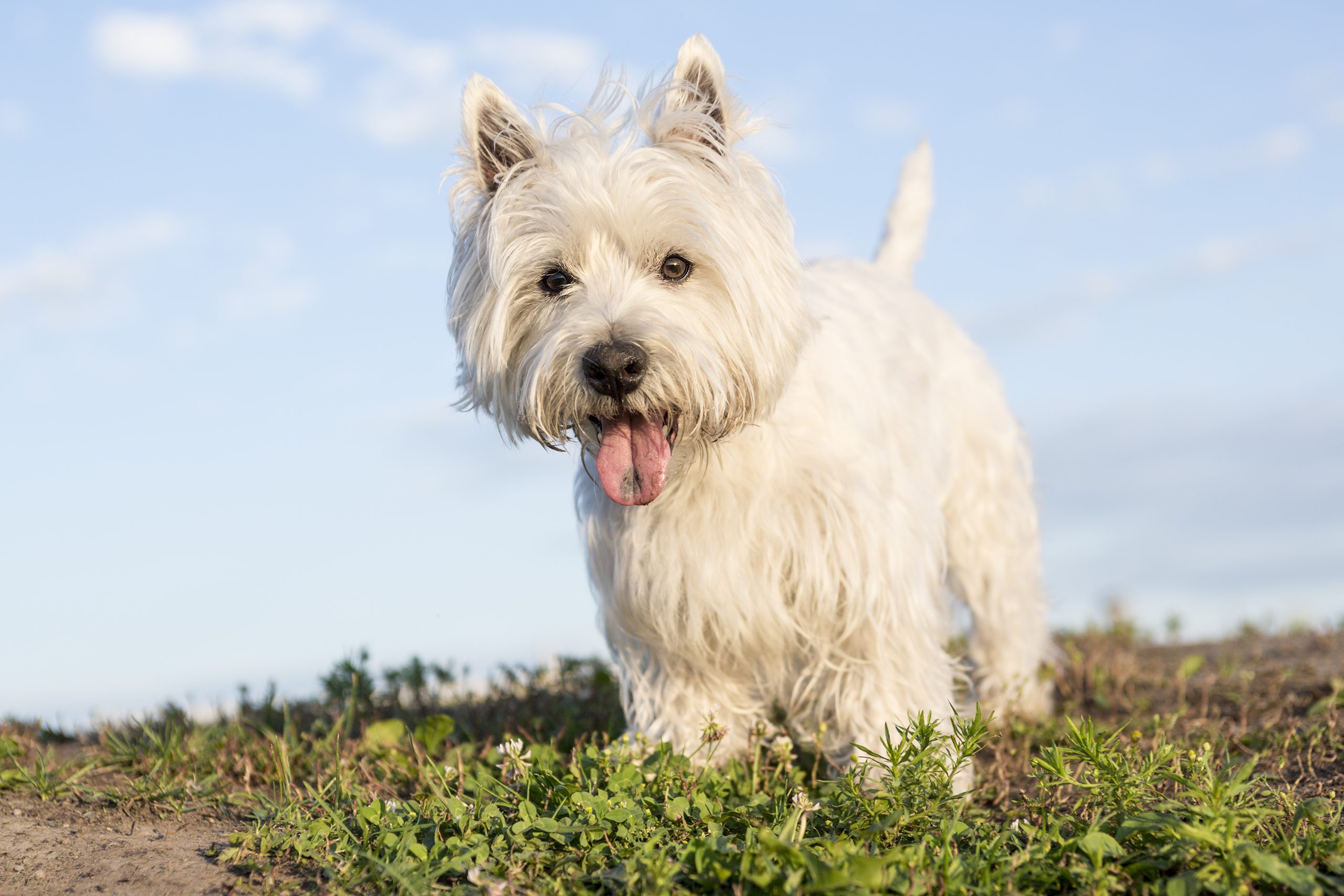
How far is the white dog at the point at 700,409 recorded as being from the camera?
3.57 metres

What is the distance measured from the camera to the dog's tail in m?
6.15

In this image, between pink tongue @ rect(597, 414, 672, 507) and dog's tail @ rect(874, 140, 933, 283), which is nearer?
pink tongue @ rect(597, 414, 672, 507)

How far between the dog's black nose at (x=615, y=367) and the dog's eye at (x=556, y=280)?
17.5 inches

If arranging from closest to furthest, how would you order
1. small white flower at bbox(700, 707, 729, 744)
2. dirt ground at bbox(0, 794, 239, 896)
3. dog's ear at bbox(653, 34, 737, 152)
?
dirt ground at bbox(0, 794, 239, 896) → small white flower at bbox(700, 707, 729, 744) → dog's ear at bbox(653, 34, 737, 152)

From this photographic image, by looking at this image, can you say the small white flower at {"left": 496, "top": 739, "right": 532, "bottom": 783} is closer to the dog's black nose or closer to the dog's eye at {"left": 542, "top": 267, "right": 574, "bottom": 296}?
the dog's black nose

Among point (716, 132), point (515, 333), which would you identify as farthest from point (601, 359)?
point (716, 132)

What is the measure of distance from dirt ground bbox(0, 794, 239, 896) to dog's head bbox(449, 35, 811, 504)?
61.2 inches

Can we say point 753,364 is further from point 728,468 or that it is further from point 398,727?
point 398,727

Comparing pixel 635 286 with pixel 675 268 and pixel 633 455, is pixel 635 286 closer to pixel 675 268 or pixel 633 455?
pixel 675 268

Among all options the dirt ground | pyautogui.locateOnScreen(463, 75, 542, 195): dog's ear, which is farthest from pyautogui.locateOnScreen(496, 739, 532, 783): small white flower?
pyautogui.locateOnScreen(463, 75, 542, 195): dog's ear

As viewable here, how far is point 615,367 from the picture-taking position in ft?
11.0

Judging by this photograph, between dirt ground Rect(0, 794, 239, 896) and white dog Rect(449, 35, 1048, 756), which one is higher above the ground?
white dog Rect(449, 35, 1048, 756)

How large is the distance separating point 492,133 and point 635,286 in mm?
874

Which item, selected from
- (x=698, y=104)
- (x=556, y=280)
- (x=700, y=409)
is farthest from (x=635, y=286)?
(x=698, y=104)
